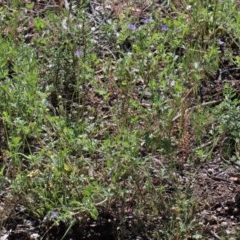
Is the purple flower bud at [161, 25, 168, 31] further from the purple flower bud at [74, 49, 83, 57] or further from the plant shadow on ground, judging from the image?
the purple flower bud at [74, 49, 83, 57]

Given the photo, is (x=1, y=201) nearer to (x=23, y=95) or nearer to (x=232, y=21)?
(x=23, y=95)

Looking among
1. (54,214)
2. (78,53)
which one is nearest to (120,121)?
(78,53)

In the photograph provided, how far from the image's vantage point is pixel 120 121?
3.29 metres

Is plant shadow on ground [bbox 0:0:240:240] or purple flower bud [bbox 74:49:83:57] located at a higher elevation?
purple flower bud [bbox 74:49:83:57]

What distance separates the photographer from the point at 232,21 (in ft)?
12.1

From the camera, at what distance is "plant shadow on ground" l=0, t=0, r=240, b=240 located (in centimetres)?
287

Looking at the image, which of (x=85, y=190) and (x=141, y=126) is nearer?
(x=85, y=190)

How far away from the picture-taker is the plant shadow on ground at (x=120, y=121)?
2.87 metres

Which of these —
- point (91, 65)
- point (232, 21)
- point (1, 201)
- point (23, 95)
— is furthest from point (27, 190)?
point (232, 21)

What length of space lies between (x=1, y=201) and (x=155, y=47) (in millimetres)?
1270

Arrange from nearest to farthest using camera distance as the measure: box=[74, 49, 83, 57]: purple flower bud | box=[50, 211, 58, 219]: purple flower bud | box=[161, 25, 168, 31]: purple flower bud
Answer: box=[50, 211, 58, 219]: purple flower bud
box=[74, 49, 83, 57]: purple flower bud
box=[161, 25, 168, 31]: purple flower bud

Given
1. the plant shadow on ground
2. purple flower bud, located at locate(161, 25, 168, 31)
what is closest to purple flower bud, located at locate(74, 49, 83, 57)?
the plant shadow on ground

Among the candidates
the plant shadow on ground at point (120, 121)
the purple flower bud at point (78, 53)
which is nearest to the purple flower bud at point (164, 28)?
the plant shadow on ground at point (120, 121)

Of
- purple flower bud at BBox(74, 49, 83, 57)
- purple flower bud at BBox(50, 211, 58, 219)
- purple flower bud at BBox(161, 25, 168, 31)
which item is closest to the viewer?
purple flower bud at BBox(50, 211, 58, 219)
